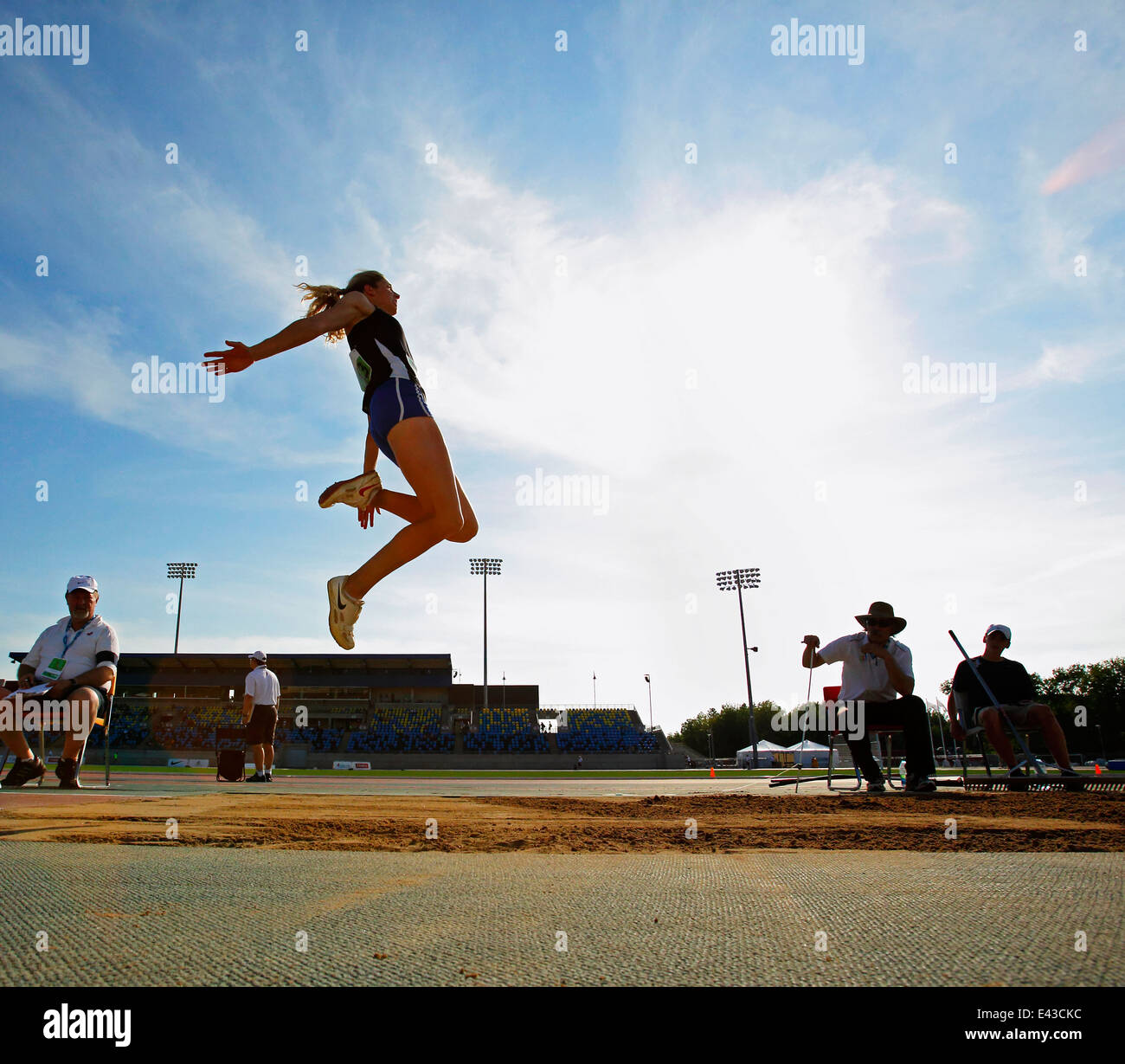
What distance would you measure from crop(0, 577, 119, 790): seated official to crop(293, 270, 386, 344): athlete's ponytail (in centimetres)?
354

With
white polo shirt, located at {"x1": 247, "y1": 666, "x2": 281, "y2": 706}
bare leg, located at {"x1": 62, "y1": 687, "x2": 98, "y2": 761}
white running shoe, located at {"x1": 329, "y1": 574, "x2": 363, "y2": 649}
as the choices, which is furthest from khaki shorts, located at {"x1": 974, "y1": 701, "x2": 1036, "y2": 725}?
white polo shirt, located at {"x1": 247, "y1": 666, "x2": 281, "y2": 706}

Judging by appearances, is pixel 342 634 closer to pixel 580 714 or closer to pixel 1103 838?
pixel 1103 838

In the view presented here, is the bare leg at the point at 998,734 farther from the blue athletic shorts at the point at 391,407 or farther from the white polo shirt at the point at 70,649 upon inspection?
the white polo shirt at the point at 70,649

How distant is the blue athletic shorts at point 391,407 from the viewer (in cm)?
357

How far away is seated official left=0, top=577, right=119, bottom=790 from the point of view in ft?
18.6

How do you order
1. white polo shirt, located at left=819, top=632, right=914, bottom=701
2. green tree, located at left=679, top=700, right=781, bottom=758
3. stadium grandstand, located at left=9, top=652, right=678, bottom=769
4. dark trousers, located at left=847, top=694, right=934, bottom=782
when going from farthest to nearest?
green tree, located at left=679, top=700, right=781, bottom=758 → stadium grandstand, located at left=9, top=652, right=678, bottom=769 → white polo shirt, located at left=819, top=632, right=914, bottom=701 → dark trousers, located at left=847, top=694, right=934, bottom=782

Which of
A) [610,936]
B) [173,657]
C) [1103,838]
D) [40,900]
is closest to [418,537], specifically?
[40,900]

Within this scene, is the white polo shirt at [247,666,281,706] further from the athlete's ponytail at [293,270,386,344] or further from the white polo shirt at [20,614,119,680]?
the athlete's ponytail at [293,270,386,344]

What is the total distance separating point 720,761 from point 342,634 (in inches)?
2468

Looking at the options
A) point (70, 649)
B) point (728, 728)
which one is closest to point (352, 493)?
point (70, 649)

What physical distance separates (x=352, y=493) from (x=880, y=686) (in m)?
5.14

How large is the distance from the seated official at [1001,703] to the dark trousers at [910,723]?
34cm

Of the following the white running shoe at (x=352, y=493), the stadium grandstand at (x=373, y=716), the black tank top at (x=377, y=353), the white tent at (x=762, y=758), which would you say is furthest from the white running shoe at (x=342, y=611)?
the white tent at (x=762, y=758)

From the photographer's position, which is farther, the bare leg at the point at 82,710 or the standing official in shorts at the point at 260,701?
the standing official in shorts at the point at 260,701
